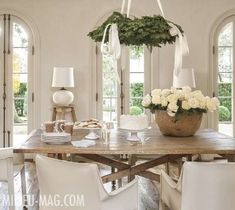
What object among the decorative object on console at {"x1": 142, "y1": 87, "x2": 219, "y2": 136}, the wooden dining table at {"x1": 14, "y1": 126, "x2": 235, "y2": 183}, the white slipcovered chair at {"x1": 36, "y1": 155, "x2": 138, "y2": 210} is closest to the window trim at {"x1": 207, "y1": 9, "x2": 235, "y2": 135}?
the wooden dining table at {"x1": 14, "y1": 126, "x2": 235, "y2": 183}

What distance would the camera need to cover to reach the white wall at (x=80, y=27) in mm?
5344

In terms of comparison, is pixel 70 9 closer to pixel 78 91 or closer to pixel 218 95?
pixel 78 91

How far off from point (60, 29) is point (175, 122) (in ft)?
10.8

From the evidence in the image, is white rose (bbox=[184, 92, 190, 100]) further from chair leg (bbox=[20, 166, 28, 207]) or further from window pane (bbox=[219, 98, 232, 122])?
window pane (bbox=[219, 98, 232, 122])

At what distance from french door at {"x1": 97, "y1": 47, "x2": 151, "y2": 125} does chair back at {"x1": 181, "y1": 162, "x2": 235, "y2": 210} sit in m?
3.59

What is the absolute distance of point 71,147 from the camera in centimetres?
234

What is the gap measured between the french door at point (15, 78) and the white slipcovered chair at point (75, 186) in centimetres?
358

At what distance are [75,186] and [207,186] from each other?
779 millimetres

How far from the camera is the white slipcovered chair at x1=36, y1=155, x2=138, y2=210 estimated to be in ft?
6.14

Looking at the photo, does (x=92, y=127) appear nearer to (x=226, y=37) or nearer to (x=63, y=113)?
(x=63, y=113)

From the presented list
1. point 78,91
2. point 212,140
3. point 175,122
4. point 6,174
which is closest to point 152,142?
point 175,122

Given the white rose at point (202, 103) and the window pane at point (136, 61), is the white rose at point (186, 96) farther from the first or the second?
the window pane at point (136, 61)

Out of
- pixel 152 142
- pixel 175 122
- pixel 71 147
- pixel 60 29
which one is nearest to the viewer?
pixel 71 147

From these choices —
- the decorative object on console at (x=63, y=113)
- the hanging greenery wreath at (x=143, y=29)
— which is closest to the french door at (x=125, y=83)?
the decorative object on console at (x=63, y=113)
